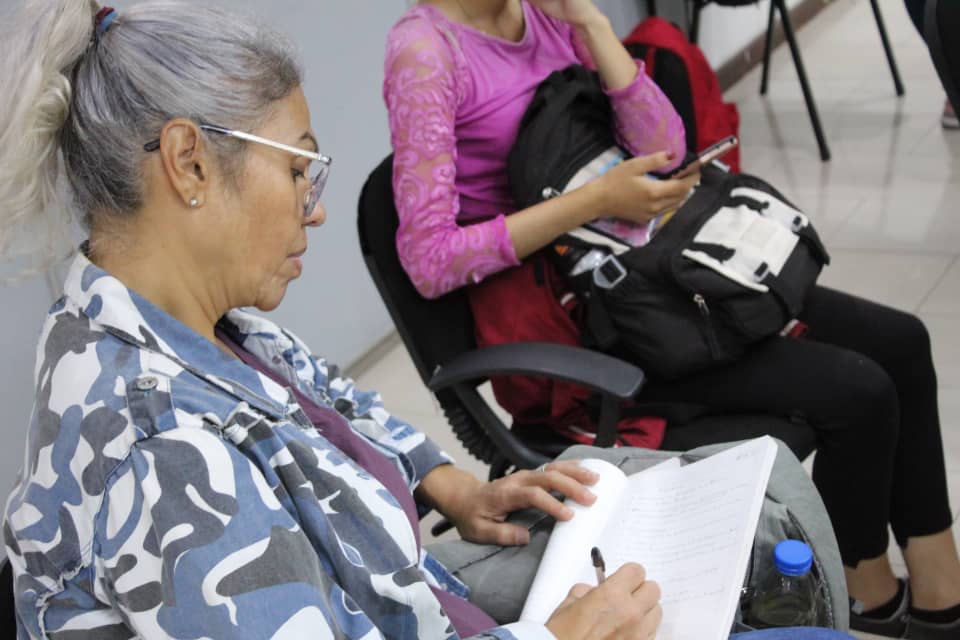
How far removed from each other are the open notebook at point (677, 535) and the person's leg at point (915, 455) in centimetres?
68

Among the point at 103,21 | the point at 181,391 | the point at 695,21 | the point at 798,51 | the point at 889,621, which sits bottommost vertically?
the point at 889,621

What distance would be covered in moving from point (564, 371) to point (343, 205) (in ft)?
5.08

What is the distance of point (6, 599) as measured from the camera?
1.06m

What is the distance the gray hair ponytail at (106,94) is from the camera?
107 centimetres

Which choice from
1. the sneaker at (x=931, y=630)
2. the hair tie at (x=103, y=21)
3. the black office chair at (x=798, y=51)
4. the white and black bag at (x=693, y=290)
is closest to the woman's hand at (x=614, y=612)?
the white and black bag at (x=693, y=290)

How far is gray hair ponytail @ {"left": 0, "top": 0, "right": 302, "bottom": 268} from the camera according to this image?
1.07 m

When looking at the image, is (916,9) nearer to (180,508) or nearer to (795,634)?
(795,634)

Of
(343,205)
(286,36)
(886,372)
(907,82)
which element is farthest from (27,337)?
(907,82)

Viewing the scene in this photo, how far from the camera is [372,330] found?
129 inches

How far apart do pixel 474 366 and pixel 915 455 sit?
80cm

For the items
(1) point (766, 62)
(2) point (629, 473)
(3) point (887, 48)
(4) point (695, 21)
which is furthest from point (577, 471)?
(1) point (766, 62)

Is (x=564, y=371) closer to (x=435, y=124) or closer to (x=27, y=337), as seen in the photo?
(x=435, y=124)

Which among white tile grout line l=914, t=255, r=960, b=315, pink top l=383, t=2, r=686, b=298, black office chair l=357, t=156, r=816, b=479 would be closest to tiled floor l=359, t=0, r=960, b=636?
A: white tile grout line l=914, t=255, r=960, b=315

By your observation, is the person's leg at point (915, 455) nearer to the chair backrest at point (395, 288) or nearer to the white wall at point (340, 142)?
the chair backrest at point (395, 288)
